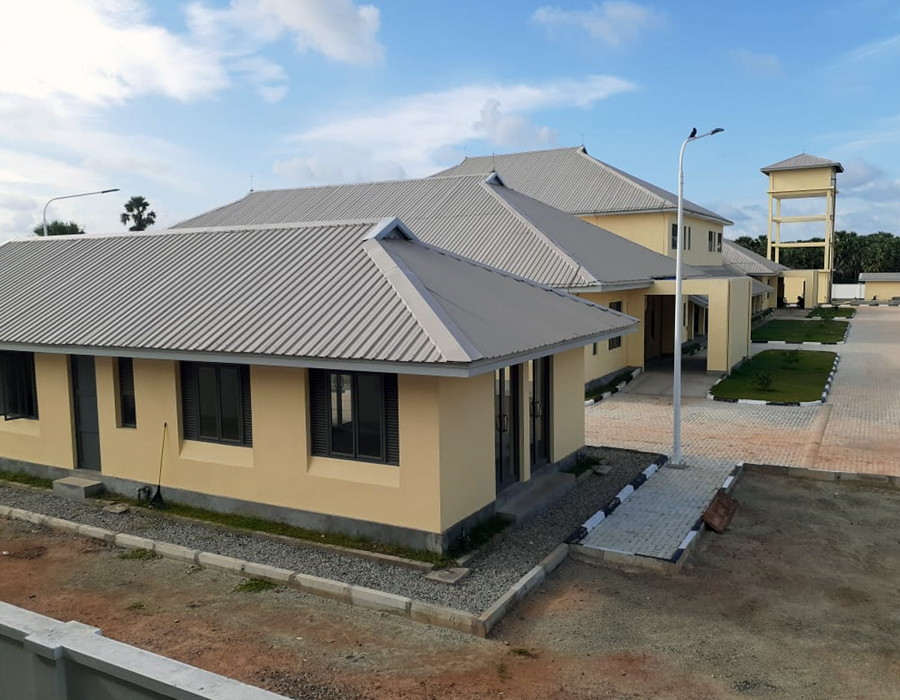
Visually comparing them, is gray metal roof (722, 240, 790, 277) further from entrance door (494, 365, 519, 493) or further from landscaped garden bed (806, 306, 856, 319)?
entrance door (494, 365, 519, 493)

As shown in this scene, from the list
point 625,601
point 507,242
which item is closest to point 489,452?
point 625,601

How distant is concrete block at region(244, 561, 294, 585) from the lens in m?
9.84

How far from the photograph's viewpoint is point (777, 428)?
63.4 ft

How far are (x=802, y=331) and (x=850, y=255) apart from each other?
51.2 meters

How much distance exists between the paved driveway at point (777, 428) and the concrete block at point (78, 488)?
35.3ft

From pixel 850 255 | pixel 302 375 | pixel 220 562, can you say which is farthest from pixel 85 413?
pixel 850 255

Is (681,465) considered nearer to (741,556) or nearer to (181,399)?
(741,556)

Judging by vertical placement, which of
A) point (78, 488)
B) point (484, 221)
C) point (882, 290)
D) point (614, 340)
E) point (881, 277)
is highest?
point (484, 221)

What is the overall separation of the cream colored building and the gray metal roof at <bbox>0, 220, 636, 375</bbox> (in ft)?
0.14

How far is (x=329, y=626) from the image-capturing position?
873 cm

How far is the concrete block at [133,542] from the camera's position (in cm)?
1115

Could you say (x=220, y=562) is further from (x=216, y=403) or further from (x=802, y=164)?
(x=802, y=164)

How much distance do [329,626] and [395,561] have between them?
1.52 m

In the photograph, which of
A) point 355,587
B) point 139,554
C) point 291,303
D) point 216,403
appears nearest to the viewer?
point 355,587
